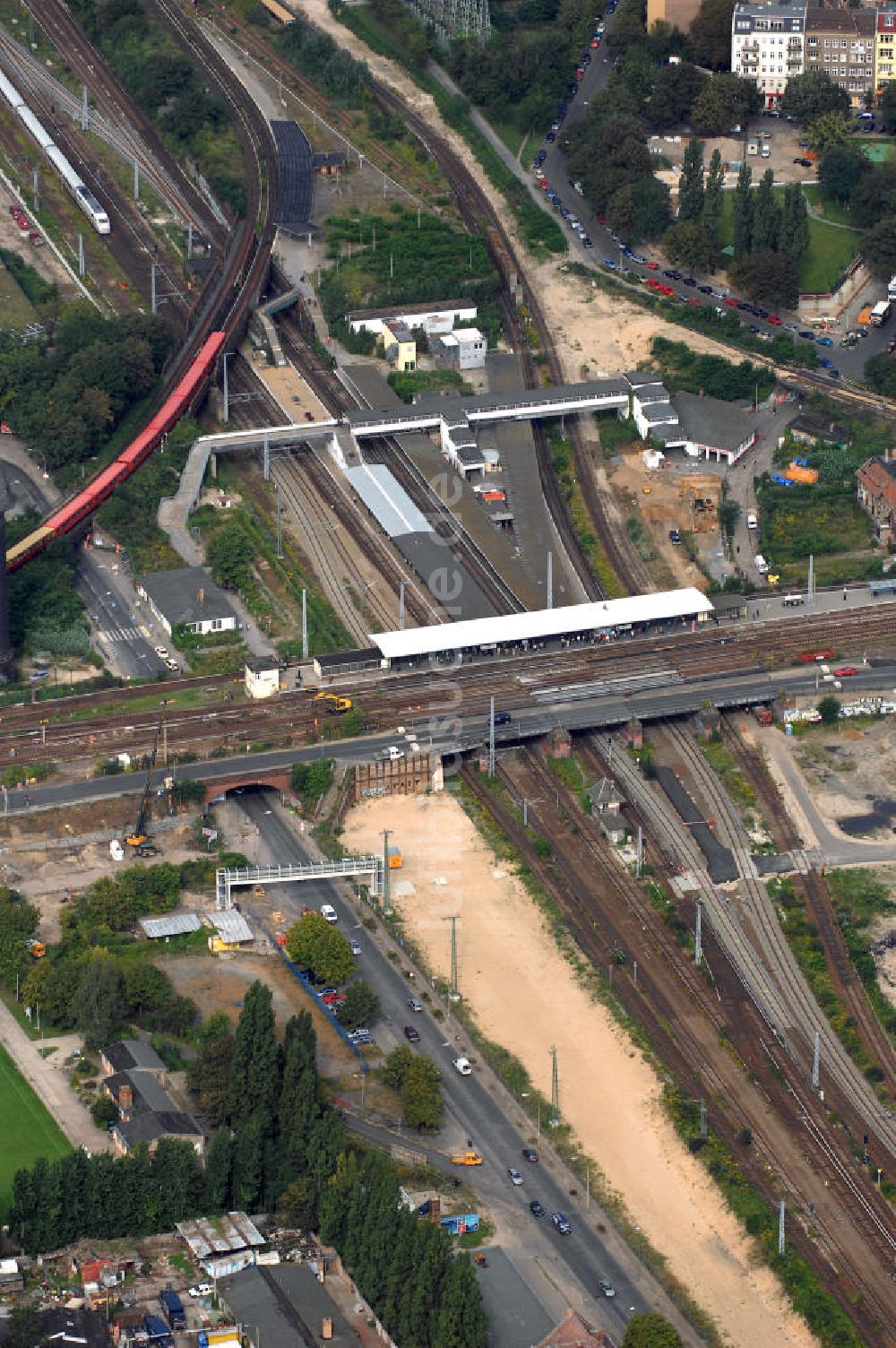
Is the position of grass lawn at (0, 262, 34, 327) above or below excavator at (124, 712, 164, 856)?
above

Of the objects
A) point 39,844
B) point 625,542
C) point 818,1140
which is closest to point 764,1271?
point 818,1140

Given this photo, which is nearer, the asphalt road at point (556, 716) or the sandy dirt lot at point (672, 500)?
the asphalt road at point (556, 716)

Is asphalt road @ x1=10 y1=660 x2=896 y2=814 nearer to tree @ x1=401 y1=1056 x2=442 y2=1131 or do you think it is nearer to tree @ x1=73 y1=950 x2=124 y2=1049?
tree @ x1=73 y1=950 x2=124 y2=1049

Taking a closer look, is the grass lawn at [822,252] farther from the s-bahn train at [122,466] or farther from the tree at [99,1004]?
the tree at [99,1004]

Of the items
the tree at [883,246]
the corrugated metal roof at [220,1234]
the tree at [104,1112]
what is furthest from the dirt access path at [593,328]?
the corrugated metal roof at [220,1234]

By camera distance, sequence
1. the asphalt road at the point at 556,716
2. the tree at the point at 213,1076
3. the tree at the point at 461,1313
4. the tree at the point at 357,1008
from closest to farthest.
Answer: the tree at the point at 461,1313
the tree at the point at 213,1076
the tree at the point at 357,1008
the asphalt road at the point at 556,716

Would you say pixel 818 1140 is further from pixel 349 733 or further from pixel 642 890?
pixel 349 733

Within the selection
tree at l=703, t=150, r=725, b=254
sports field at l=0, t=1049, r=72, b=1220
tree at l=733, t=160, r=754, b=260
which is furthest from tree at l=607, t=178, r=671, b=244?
sports field at l=0, t=1049, r=72, b=1220
